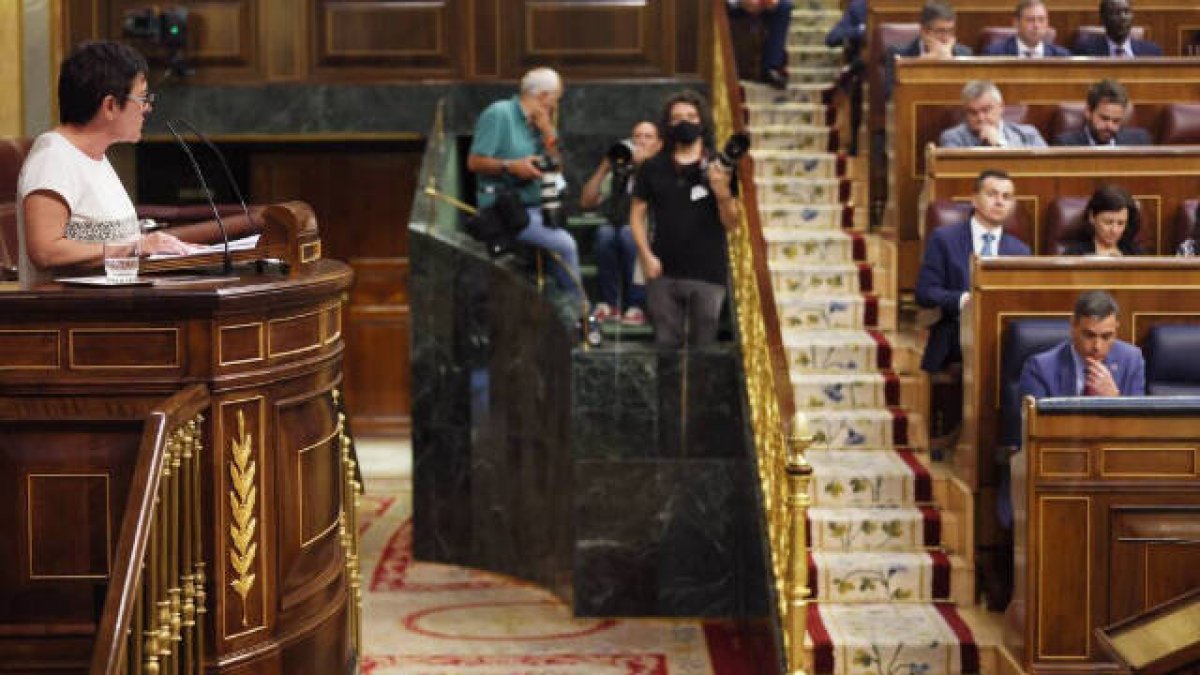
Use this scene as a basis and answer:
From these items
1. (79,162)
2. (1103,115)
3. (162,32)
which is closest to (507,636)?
(1103,115)

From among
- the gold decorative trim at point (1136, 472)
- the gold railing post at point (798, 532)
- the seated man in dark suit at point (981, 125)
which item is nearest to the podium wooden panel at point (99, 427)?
the gold railing post at point (798, 532)

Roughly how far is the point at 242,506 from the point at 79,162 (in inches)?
27.5

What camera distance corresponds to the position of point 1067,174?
6.71 meters

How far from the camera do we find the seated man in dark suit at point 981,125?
689 cm

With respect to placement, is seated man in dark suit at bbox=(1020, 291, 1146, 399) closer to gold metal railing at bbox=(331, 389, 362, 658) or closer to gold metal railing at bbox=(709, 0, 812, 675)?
gold metal railing at bbox=(709, 0, 812, 675)

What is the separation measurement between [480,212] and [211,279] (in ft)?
13.3

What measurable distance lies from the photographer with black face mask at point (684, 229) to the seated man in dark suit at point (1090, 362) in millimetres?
1664

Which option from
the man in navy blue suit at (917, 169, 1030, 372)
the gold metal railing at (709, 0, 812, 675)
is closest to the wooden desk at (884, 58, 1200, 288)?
the gold metal railing at (709, 0, 812, 675)

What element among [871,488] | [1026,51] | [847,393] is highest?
[1026,51]

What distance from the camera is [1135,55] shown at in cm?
829

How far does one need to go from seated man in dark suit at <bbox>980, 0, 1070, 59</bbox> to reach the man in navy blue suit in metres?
1.75

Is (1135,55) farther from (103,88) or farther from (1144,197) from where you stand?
(103,88)

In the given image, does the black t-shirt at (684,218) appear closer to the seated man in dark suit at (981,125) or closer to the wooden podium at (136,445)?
the seated man in dark suit at (981,125)

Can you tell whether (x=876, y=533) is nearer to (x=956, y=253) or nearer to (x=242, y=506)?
(x=956, y=253)
